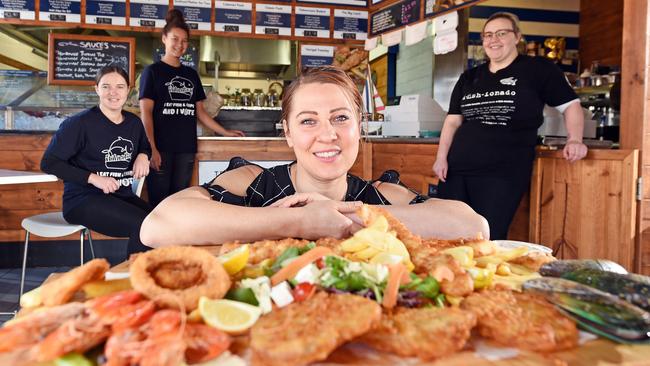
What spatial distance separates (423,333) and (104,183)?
2842 millimetres

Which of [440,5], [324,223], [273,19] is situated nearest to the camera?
[324,223]

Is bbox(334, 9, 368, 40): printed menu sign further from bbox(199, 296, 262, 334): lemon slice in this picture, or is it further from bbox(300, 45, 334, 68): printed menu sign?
bbox(199, 296, 262, 334): lemon slice

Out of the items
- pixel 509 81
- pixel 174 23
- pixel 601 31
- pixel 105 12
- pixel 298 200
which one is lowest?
pixel 298 200

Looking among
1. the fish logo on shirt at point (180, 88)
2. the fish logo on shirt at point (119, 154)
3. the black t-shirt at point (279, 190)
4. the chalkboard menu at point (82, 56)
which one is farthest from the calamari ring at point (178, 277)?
the chalkboard menu at point (82, 56)

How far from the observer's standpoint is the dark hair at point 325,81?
5.80ft

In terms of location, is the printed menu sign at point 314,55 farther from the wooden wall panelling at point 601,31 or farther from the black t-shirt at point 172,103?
the wooden wall panelling at point 601,31

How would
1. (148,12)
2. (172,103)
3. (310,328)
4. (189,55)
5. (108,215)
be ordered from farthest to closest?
(189,55) → (148,12) → (172,103) → (108,215) → (310,328)

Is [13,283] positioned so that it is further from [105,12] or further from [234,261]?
[234,261]

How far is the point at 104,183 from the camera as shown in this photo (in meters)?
3.17

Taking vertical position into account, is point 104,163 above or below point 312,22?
below

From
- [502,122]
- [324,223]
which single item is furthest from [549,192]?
[324,223]

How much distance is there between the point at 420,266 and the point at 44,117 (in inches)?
240

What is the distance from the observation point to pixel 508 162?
132 inches

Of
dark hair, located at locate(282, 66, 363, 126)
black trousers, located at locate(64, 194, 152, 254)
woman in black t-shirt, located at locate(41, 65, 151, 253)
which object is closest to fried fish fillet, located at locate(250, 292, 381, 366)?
dark hair, located at locate(282, 66, 363, 126)
